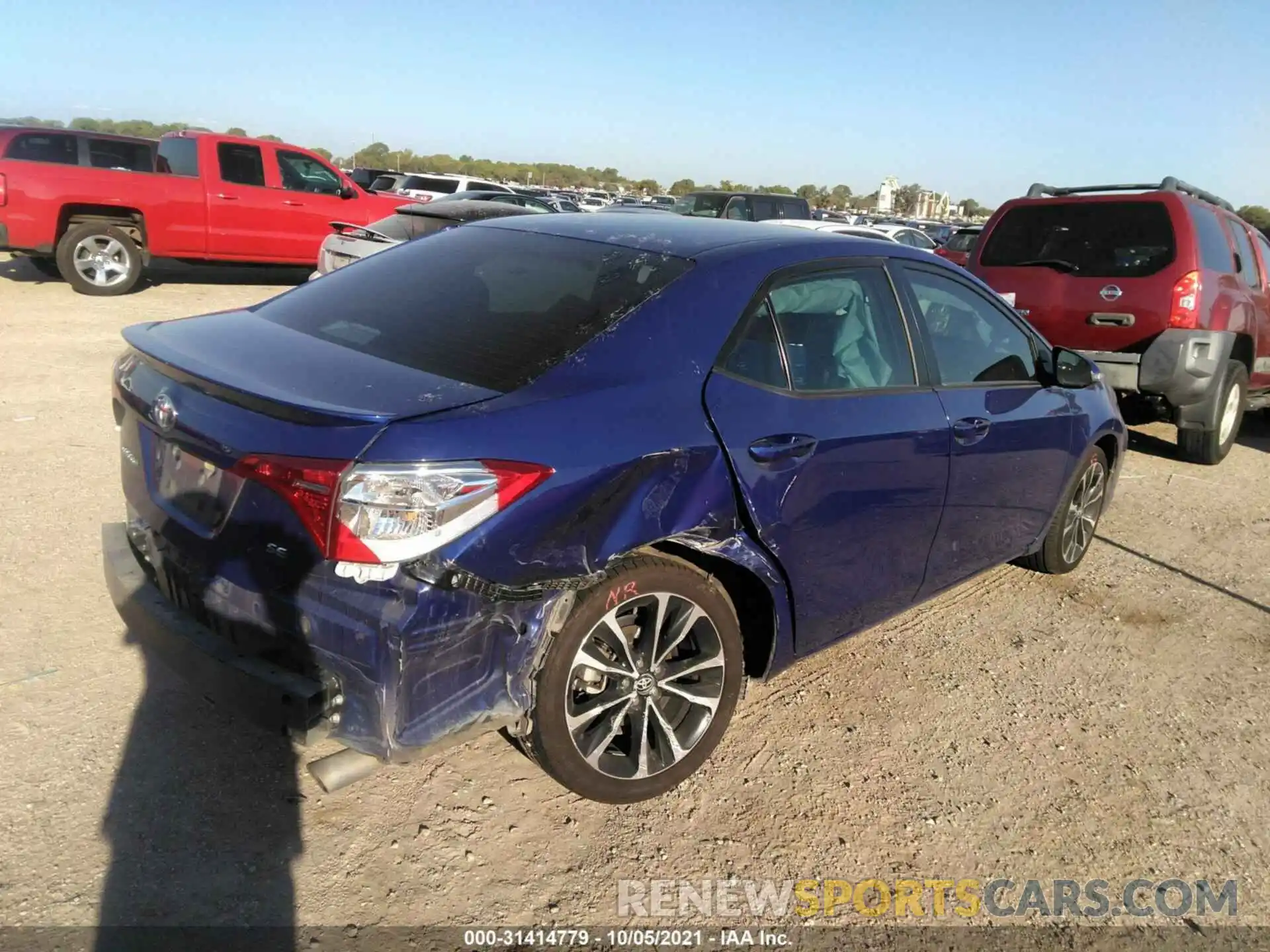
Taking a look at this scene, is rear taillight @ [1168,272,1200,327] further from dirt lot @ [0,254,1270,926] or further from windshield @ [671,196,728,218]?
windshield @ [671,196,728,218]

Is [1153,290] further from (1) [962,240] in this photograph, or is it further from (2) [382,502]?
(1) [962,240]

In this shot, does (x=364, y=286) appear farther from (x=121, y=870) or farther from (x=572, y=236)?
(x=121, y=870)

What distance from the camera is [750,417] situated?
295 cm

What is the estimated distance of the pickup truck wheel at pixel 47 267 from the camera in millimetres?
12445

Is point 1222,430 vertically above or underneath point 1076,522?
above

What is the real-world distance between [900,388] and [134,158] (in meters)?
11.4

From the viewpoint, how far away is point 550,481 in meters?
2.46

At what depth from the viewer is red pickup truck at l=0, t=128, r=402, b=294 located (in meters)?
11.0

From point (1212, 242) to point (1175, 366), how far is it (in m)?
1.14

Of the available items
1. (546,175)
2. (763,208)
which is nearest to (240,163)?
(763,208)

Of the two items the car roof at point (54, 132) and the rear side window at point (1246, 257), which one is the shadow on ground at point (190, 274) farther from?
the rear side window at point (1246, 257)

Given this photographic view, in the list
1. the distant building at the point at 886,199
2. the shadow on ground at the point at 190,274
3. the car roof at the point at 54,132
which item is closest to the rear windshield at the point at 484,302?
the car roof at the point at 54,132

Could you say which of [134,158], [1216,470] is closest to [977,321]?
[1216,470]

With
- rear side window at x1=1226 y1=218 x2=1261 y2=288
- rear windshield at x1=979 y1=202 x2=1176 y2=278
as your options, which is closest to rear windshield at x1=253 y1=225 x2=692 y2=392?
rear windshield at x1=979 y1=202 x2=1176 y2=278
